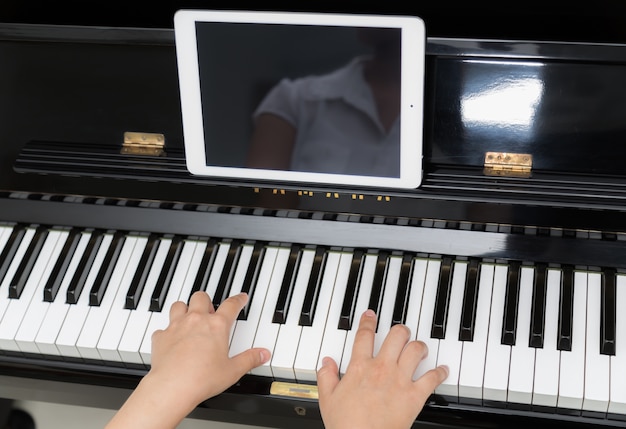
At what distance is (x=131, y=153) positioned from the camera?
1.75 meters

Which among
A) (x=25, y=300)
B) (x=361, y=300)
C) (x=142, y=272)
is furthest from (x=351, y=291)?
(x=25, y=300)

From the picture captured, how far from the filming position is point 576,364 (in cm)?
151

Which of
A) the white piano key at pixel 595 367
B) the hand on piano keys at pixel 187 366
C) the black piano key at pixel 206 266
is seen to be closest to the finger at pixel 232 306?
the hand on piano keys at pixel 187 366

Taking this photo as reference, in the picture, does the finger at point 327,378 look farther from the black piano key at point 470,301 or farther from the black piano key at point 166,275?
the black piano key at point 166,275

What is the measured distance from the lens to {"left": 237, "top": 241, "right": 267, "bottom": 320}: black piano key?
5.46 ft

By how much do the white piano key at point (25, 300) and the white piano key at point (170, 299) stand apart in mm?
242

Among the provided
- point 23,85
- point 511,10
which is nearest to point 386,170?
point 511,10

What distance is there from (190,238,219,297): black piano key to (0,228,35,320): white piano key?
1.35ft

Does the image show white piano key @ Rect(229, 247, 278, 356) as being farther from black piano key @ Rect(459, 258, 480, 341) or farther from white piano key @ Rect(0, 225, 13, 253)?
white piano key @ Rect(0, 225, 13, 253)

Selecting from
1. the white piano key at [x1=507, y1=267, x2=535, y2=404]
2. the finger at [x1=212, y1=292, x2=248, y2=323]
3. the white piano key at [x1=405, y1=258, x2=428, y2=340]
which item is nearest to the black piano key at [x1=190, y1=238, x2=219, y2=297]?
the finger at [x1=212, y1=292, x2=248, y2=323]

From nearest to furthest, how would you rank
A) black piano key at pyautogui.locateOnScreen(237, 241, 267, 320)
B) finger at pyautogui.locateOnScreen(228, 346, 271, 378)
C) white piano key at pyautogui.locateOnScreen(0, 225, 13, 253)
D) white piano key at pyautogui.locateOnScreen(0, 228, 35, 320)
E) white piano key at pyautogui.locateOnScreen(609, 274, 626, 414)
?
white piano key at pyautogui.locateOnScreen(609, 274, 626, 414)
finger at pyautogui.locateOnScreen(228, 346, 271, 378)
black piano key at pyautogui.locateOnScreen(237, 241, 267, 320)
white piano key at pyautogui.locateOnScreen(0, 228, 35, 320)
white piano key at pyautogui.locateOnScreen(0, 225, 13, 253)

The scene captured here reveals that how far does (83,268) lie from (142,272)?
0.45 feet

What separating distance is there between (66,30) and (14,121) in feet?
0.94

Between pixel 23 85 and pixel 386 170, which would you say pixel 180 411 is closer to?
pixel 386 170
